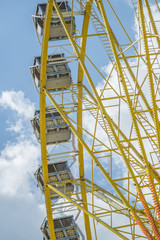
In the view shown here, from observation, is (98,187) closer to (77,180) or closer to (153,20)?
(77,180)

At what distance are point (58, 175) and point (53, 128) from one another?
307cm

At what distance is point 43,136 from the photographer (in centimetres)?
2752

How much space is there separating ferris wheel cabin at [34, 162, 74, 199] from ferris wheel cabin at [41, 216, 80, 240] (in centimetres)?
187

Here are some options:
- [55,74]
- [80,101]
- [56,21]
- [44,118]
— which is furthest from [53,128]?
[56,21]

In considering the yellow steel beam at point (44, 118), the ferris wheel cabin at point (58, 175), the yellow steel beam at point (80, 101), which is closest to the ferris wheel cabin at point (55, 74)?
the yellow steel beam at point (80, 101)

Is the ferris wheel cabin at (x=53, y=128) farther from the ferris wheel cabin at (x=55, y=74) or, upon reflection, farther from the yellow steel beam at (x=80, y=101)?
the ferris wheel cabin at (x=55, y=74)

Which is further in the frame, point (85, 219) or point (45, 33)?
point (85, 219)

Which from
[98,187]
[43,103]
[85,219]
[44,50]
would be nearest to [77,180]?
[98,187]

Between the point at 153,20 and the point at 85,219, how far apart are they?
1527cm

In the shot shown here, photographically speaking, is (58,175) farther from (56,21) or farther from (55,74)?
(56,21)

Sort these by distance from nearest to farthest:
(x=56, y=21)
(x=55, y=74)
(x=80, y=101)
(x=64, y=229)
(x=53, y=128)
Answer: (x=56, y=21) → (x=55, y=74) → (x=53, y=128) → (x=80, y=101) → (x=64, y=229)

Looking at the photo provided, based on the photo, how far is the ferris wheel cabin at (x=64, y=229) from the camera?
1139 inches

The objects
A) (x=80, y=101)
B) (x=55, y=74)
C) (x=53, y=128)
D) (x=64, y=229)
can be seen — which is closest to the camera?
(x=55, y=74)

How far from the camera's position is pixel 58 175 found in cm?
2920
